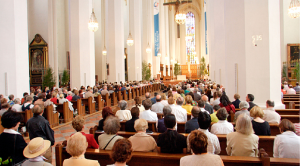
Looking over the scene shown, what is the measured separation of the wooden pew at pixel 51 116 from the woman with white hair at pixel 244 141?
536 centimetres

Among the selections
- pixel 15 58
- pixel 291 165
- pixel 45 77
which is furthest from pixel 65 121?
pixel 45 77

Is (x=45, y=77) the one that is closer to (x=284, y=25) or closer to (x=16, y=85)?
(x=16, y=85)

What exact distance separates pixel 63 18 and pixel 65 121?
46.5ft

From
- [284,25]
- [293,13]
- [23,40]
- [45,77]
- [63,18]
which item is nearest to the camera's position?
[23,40]

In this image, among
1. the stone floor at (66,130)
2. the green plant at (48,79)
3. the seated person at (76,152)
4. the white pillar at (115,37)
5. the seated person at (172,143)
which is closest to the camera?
the seated person at (76,152)

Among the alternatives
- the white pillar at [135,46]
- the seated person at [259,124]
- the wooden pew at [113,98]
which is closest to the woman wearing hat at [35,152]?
the seated person at [259,124]

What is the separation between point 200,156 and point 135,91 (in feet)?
42.9

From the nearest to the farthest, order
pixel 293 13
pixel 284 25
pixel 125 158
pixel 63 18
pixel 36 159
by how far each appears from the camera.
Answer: pixel 125 158 → pixel 36 159 → pixel 293 13 → pixel 284 25 → pixel 63 18

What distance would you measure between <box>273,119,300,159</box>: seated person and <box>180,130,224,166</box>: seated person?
3.73ft

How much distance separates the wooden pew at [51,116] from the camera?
6539 mm

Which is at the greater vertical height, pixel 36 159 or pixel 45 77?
pixel 45 77

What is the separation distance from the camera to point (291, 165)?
90.4 inches

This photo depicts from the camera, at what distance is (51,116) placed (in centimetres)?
675

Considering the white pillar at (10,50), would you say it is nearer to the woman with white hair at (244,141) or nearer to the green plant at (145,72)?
the woman with white hair at (244,141)
